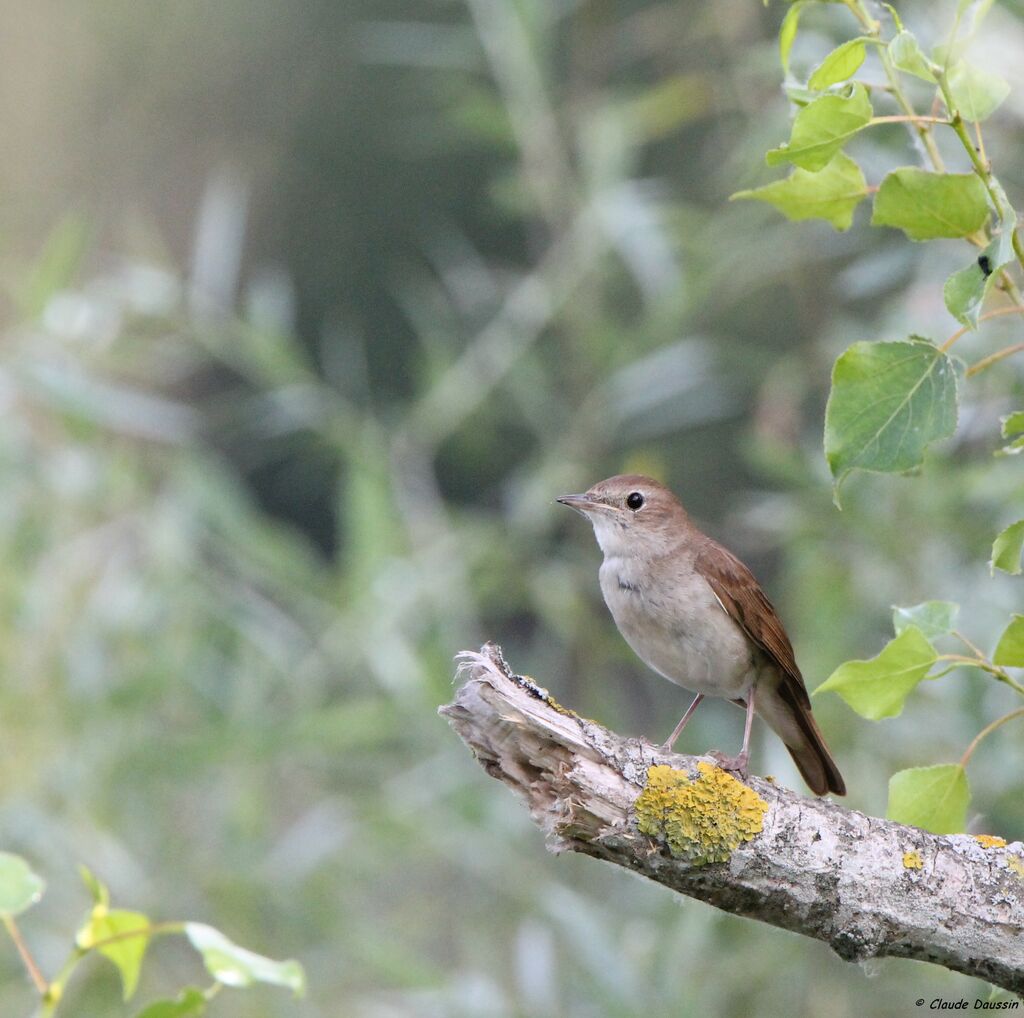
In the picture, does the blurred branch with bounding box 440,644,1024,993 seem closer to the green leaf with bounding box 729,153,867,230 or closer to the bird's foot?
the bird's foot

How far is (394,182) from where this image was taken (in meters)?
16.4

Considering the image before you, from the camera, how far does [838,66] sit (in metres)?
1.78

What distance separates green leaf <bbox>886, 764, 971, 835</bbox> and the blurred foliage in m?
1.81

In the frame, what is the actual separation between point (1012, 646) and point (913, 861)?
1.26ft

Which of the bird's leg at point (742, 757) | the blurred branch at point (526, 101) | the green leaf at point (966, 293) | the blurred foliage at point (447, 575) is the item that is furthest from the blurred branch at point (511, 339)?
the green leaf at point (966, 293)

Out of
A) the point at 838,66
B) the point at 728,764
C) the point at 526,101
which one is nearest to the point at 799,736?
the point at 728,764

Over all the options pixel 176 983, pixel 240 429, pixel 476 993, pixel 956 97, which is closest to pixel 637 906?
pixel 476 993

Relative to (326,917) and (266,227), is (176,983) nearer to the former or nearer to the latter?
(326,917)

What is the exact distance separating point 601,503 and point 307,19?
15.8m

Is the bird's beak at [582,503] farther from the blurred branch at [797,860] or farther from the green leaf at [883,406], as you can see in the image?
the green leaf at [883,406]

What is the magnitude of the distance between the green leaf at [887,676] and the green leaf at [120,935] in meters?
1.02

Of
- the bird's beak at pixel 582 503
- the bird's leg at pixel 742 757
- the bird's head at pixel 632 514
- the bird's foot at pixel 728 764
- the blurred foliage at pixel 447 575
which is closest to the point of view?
the bird's foot at pixel 728 764

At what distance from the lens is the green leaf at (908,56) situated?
169 centimetres

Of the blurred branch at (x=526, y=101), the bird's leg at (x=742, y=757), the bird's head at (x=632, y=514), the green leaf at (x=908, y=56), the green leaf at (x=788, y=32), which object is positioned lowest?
the bird's leg at (x=742, y=757)
